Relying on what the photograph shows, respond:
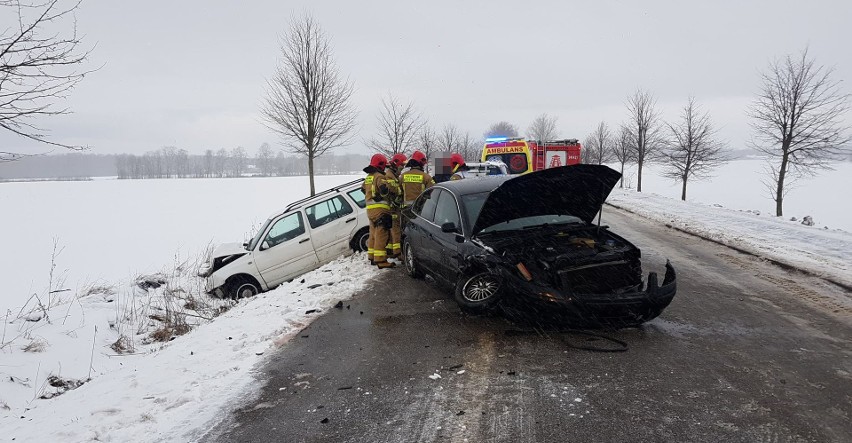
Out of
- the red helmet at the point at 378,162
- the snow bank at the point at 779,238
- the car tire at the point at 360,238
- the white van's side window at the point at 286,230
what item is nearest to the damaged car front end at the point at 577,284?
the red helmet at the point at 378,162

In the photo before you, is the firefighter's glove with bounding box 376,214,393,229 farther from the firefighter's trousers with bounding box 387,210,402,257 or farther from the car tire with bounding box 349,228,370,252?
the car tire with bounding box 349,228,370,252

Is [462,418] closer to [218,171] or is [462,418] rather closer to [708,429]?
[708,429]

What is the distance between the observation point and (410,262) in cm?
743

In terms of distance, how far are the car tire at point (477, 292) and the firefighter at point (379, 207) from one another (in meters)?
3.01

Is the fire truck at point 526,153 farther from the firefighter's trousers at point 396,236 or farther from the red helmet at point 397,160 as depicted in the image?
the firefighter's trousers at point 396,236

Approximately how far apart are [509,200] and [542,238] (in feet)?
2.08

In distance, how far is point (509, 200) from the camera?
5.46 metres

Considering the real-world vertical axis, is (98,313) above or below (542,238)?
below

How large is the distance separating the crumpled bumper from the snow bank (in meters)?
4.37

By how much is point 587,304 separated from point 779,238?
9.37 metres

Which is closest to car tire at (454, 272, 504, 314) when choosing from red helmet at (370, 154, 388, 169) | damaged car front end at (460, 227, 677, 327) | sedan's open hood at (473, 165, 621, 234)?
damaged car front end at (460, 227, 677, 327)

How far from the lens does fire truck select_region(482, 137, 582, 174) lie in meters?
18.4

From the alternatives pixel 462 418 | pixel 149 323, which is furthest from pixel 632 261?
pixel 149 323

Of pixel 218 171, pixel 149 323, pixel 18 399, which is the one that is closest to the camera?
pixel 18 399
